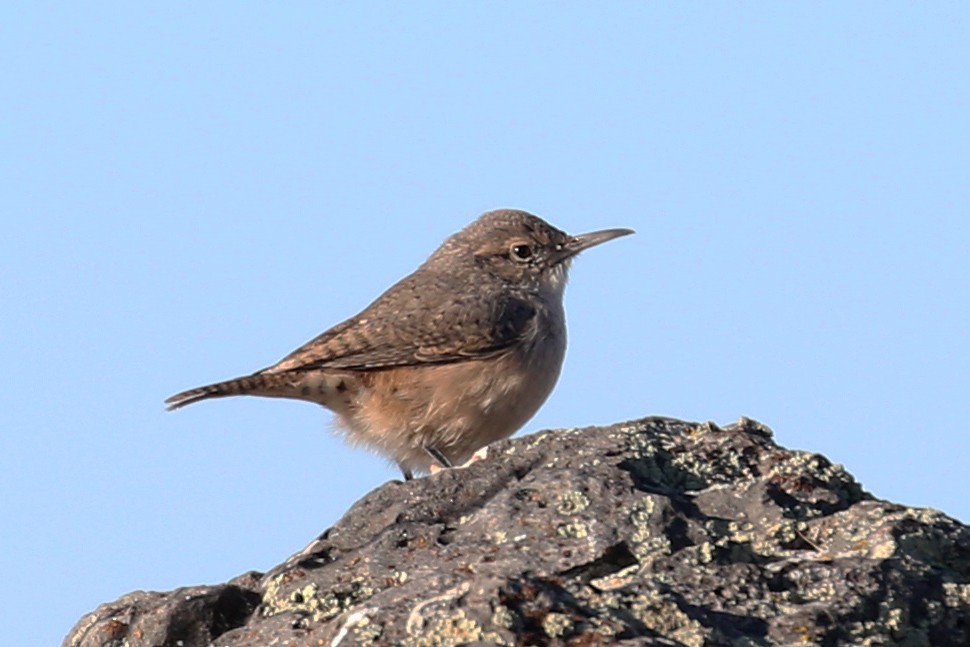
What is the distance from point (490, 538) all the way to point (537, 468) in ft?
2.04

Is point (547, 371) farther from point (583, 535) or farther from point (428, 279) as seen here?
point (583, 535)

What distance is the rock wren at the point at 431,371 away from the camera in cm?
903

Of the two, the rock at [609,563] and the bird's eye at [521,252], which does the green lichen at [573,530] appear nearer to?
the rock at [609,563]

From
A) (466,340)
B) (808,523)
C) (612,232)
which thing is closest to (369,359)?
(466,340)

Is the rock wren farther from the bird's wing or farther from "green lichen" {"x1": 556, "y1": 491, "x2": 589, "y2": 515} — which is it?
"green lichen" {"x1": 556, "y1": 491, "x2": 589, "y2": 515}

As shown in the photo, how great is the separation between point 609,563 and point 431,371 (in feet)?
17.2

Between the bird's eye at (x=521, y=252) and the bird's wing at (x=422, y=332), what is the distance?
0.48m

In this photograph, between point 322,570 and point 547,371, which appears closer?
point 322,570

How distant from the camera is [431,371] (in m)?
9.27

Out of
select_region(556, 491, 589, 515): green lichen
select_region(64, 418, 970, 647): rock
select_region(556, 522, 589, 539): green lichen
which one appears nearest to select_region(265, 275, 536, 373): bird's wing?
select_region(64, 418, 970, 647): rock

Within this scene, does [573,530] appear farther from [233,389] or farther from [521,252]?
[521,252]

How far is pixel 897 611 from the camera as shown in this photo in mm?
3936

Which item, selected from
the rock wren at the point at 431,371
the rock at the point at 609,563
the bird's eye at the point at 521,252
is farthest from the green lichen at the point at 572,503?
the bird's eye at the point at 521,252

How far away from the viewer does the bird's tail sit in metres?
9.09
